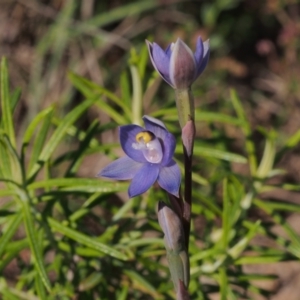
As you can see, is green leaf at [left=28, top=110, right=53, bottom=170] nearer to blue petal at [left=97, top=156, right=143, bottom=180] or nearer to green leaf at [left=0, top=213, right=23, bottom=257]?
green leaf at [left=0, top=213, right=23, bottom=257]

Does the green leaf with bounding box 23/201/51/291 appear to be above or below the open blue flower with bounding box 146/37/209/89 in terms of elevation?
below


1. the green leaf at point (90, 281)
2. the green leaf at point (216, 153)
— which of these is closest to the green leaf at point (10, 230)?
the green leaf at point (90, 281)

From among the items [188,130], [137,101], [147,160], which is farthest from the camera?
[137,101]

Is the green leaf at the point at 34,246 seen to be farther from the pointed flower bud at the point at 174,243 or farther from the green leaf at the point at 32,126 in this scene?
the pointed flower bud at the point at 174,243

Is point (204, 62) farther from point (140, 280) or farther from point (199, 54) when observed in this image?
A: point (140, 280)

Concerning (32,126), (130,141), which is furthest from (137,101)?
(130,141)

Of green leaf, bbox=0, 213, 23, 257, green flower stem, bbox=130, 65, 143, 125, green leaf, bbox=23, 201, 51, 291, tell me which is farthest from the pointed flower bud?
green flower stem, bbox=130, 65, 143, 125
